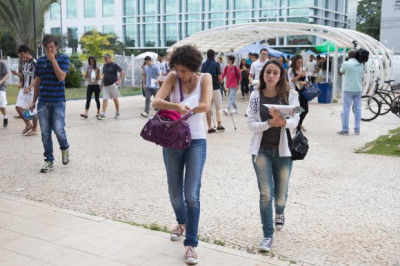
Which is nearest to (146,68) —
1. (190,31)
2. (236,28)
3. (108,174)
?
(236,28)

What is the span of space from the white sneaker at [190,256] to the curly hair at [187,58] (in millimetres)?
1411

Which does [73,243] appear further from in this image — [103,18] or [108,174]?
[103,18]

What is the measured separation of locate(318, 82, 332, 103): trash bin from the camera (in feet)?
56.8

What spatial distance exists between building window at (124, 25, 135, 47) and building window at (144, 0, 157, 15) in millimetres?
4350

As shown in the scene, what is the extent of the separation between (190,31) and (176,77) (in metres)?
73.8

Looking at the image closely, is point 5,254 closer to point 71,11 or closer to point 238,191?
point 238,191

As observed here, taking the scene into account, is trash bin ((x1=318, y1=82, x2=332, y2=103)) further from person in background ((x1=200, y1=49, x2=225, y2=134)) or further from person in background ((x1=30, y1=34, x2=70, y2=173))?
person in background ((x1=30, y1=34, x2=70, y2=173))

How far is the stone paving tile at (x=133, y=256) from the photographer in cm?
378

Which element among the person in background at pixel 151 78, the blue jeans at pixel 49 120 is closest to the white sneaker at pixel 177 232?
the blue jeans at pixel 49 120

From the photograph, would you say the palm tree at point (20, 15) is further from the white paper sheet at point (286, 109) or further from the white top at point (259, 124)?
the white paper sheet at point (286, 109)

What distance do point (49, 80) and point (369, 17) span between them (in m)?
78.0

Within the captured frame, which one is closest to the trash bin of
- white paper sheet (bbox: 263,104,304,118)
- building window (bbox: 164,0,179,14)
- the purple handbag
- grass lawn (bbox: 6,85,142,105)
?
grass lawn (bbox: 6,85,142,105)

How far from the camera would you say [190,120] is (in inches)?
150

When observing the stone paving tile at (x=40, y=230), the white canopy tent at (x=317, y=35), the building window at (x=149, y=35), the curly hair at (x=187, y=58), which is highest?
the building window at (x=149, y=35)
